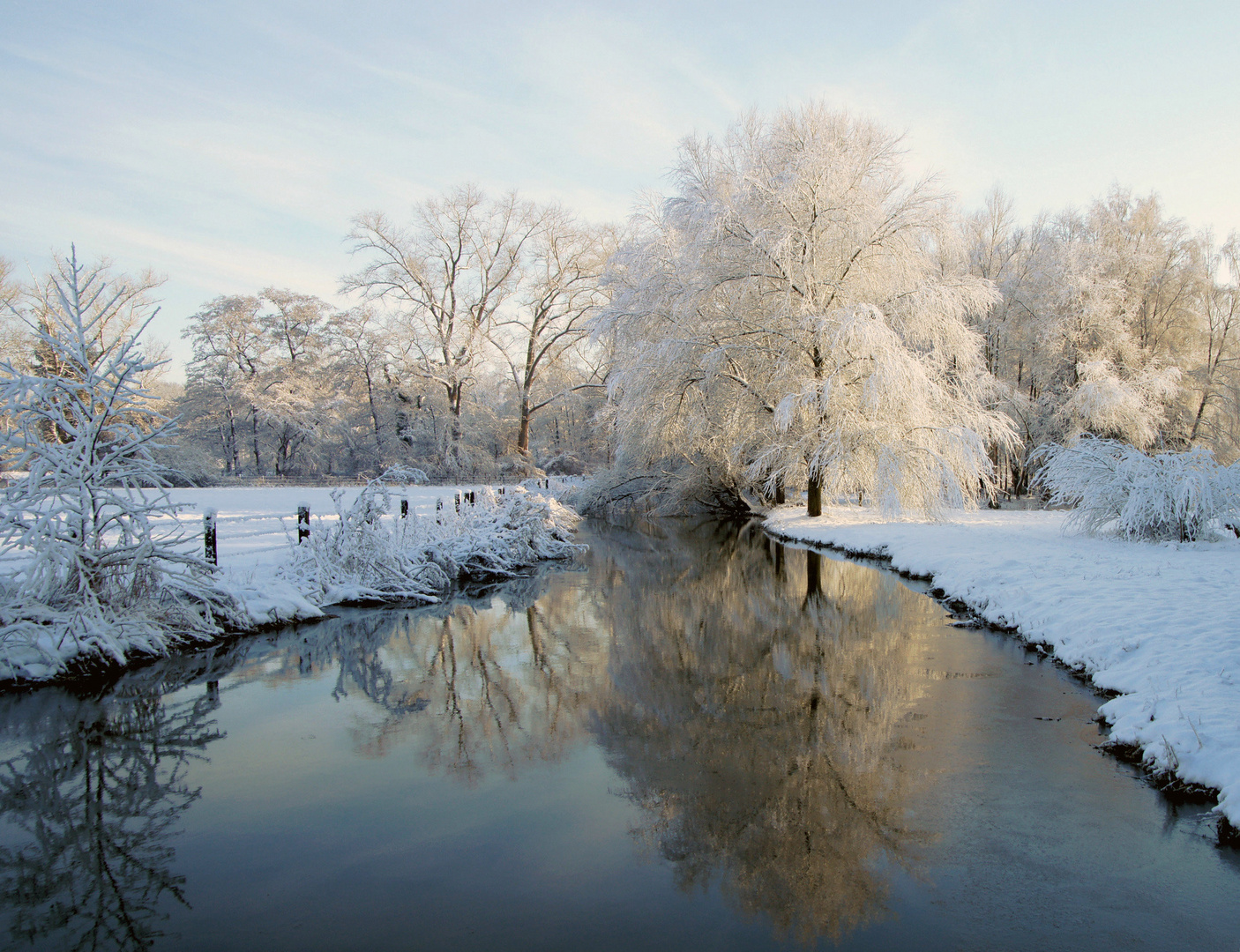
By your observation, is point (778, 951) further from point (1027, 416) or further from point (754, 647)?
point (1027, 416)

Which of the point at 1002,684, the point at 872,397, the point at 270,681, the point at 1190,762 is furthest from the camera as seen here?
the point at 872,397

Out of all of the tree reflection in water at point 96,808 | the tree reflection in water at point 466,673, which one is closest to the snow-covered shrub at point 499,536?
the tree reflection in water at point 466,673

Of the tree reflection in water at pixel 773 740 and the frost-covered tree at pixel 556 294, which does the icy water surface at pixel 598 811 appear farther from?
the frost-covered tree at pixel 556 294

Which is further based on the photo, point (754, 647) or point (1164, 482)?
point (1164, 482)

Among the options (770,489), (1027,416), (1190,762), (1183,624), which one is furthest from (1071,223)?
A: (1190,762)

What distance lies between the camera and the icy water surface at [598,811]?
3.13 metres

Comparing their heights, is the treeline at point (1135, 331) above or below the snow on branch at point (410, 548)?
above

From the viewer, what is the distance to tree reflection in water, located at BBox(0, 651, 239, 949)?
3215mm

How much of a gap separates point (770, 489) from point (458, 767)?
52.1ft

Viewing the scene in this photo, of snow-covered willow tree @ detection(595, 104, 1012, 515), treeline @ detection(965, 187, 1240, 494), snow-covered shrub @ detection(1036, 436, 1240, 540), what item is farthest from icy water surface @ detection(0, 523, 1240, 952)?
treeline @ detection(965, 187, 1240, 494)

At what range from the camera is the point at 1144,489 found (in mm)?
12312

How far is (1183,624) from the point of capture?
6340 mm

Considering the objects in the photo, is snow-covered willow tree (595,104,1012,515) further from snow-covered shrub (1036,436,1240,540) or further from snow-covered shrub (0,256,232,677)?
snow-covered shrub (0,256,232,677)

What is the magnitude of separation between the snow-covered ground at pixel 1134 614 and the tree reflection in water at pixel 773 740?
1.33 m
